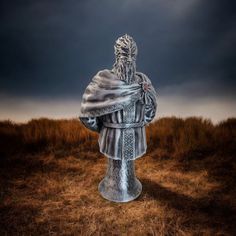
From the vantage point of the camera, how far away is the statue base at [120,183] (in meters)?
3.20

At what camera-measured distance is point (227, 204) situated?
3.13 metres

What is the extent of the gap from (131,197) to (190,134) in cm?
176

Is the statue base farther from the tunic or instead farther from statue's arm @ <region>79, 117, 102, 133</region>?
Answer: statue's arm @ <region>79, 117, 102, 133</region>

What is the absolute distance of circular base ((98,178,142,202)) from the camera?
126 inches

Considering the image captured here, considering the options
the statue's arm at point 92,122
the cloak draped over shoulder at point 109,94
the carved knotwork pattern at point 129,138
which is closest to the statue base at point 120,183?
the carved knotwork pattern at point 129,138

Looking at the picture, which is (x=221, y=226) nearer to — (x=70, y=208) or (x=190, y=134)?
(x=70, y=208)

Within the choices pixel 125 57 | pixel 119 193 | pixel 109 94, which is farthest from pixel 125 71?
pixel 119 193

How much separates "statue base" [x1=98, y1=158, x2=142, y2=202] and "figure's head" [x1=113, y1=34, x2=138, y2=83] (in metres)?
0.96

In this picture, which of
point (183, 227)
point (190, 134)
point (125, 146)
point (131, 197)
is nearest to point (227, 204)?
point (183, 227)

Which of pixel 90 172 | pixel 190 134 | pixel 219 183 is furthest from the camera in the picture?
pixel 190 134

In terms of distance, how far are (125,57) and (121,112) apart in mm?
530

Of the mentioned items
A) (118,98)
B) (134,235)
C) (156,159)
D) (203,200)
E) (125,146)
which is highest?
(118,98)

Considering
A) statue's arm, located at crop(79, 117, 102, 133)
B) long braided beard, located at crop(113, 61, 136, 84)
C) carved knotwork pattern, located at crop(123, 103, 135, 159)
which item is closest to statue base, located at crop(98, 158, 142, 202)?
carved knotwork pattern, located at crop(123, 103, 135, 159)

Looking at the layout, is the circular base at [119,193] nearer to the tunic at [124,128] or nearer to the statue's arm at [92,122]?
the tunic at [124,128]
